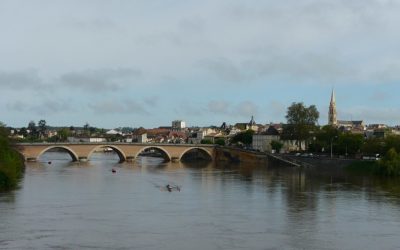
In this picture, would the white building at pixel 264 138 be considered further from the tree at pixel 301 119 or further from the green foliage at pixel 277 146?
the tree at pixel 301 119

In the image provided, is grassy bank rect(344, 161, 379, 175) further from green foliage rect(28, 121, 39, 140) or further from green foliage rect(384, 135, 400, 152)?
green foliage rect(28, 121, 39, 140)

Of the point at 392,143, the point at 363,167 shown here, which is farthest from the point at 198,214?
the point at 392,143


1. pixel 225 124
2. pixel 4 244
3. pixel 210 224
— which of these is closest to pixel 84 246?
pixel 4 244

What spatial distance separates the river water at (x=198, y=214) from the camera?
21.0 meters

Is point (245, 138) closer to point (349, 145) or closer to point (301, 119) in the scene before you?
point (301, 119)

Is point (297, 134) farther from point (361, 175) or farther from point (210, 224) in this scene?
point (210, 224)

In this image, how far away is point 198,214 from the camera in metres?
26.7

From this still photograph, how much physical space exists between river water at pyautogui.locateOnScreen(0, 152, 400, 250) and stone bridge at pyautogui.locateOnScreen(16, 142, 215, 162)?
19.8 meters

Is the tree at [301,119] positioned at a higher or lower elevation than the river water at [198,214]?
higher

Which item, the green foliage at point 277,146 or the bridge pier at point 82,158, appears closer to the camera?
the bridge pier at point 82,158

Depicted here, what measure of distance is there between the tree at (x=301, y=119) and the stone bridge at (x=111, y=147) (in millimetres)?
9308

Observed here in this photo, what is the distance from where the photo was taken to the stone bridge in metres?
61.6

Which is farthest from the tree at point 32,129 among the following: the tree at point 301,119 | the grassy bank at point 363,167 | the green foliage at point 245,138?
the grassy bank at point 363,167

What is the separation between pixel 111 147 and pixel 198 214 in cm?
4175
